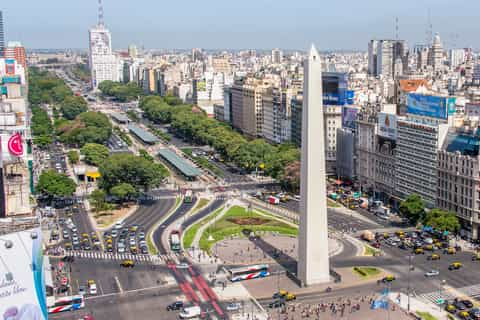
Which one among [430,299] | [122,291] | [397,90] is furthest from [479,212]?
[397,90]

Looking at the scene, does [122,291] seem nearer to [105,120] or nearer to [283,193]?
[283,193]

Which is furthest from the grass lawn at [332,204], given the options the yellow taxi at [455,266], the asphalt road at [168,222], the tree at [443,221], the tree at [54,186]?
the tree at [54,186]

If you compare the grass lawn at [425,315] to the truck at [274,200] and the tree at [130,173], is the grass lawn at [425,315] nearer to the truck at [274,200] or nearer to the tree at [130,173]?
the truck at [274,200]

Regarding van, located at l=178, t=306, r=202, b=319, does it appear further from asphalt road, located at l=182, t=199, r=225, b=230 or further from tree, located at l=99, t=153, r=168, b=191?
tree, located at l=99, t=153, r=168, b=191

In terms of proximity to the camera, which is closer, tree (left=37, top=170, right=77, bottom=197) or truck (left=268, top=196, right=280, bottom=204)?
tree (left=37, top=170, right=77, bottom=197)

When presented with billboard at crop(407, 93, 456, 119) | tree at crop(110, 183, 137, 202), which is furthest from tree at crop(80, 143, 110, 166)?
billboard at crop(407, 93, 456, 119)
